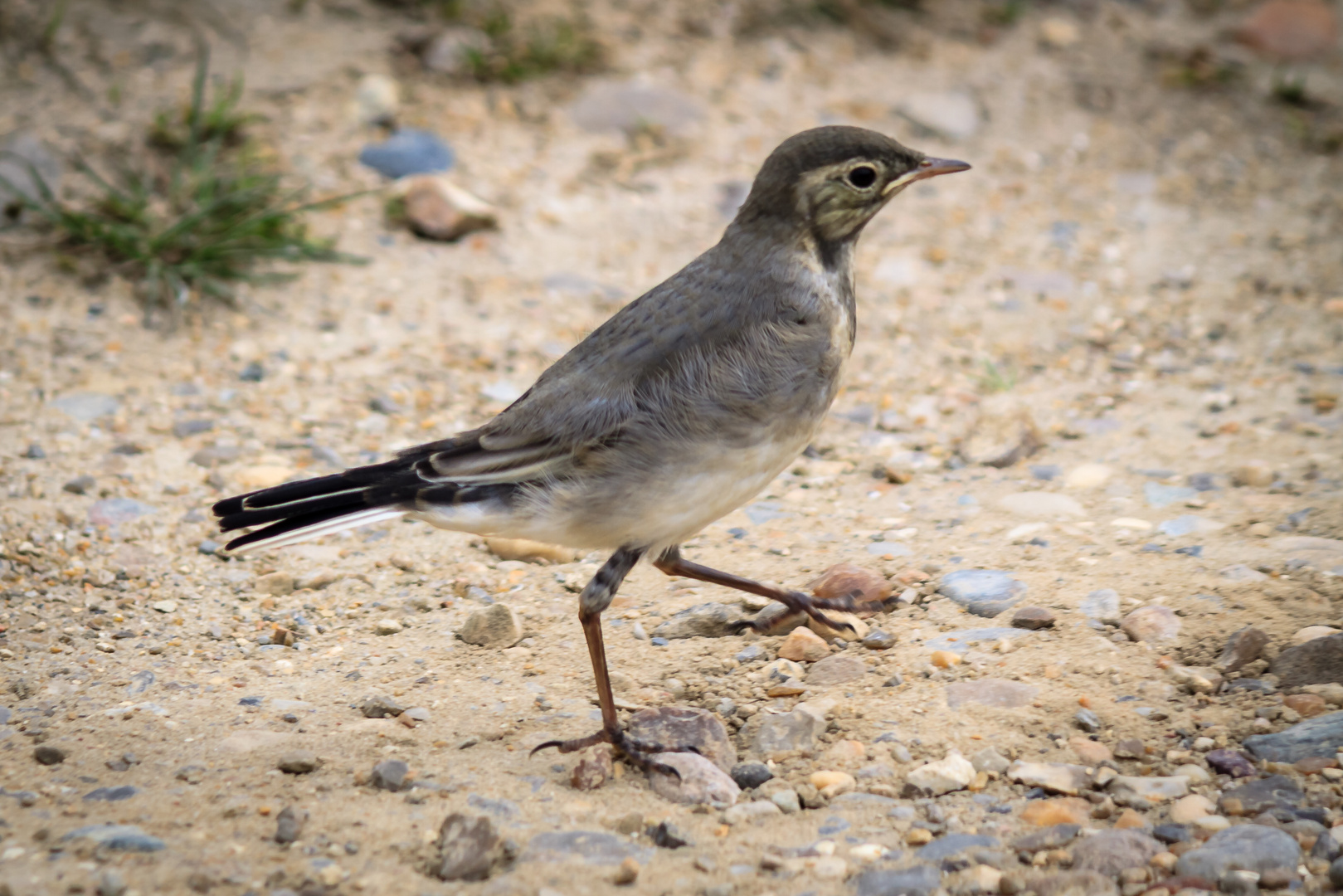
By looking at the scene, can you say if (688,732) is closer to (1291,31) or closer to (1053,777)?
(1053,777)

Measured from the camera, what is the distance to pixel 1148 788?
4.09 meters

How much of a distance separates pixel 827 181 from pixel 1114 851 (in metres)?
2.68

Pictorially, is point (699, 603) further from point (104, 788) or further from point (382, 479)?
point (104, 788)

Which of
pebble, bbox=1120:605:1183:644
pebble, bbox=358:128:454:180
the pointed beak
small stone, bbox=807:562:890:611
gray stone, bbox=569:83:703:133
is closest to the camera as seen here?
pebble, bbox=1120:605:1183:644

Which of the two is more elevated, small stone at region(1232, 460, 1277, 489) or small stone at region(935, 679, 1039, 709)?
small stone at region(1232, 460, 1277, 489)

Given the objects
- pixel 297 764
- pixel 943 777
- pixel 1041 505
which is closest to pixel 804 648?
pixel 943 777

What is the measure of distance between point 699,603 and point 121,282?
444 centimetres

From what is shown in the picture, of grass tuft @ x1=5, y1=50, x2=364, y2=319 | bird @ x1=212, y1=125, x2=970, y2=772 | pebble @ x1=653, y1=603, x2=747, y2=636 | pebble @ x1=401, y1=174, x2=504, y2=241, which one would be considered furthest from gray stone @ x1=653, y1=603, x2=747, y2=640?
pebble @ x1=401, y1=174, x2=504, y2=241

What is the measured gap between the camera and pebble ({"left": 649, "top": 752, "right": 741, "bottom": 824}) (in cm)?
426

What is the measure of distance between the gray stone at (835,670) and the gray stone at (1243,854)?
150 cm

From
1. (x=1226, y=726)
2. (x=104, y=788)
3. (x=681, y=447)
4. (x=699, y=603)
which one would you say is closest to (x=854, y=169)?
(x=681, y=447)

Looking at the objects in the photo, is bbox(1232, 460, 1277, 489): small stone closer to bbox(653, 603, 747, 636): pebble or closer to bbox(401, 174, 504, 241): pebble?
bbox(653, 603, 747, 636): pebble

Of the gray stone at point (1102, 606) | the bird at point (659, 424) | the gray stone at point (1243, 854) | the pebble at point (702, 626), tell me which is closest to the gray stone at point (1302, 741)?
the gray stone at point (1243, 854)

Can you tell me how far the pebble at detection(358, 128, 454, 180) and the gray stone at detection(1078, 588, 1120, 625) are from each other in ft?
18.5
